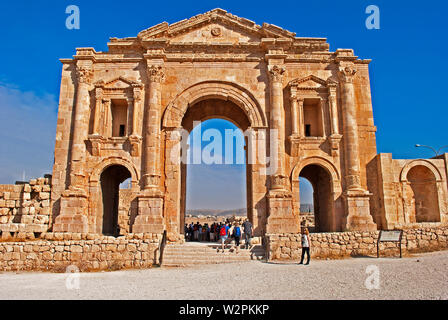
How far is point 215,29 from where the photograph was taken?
1805 centimetres

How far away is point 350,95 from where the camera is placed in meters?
17.3

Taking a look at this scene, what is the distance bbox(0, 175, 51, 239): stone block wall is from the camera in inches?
631

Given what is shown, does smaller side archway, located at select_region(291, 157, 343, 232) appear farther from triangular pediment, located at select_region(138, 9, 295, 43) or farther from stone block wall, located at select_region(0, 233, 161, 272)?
stone block wall, located at select_region(0, 233, 161, 272)

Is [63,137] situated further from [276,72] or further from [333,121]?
[333,121]

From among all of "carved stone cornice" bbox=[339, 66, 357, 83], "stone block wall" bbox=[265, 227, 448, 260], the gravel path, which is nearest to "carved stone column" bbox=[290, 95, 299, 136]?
"carved stone cornice" bbox=[339, 66, 357, 83]

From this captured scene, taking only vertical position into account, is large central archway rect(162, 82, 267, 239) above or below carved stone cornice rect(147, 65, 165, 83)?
below

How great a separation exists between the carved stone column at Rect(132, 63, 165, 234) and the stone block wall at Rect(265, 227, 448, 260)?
5.08 meters

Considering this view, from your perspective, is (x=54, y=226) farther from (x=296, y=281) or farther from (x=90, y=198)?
(x=296, y=281)

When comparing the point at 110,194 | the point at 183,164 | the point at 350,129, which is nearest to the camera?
the point at 350,129

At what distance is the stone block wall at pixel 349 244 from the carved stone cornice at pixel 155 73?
9052 millimetres

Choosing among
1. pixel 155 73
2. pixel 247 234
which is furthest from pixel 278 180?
pixel 155 73

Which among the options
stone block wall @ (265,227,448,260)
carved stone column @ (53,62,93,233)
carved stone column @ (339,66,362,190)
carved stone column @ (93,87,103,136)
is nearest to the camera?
stone block wall @ (265,227,448,260)

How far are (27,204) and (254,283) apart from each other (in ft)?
40.0

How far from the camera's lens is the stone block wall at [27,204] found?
16016 mm
